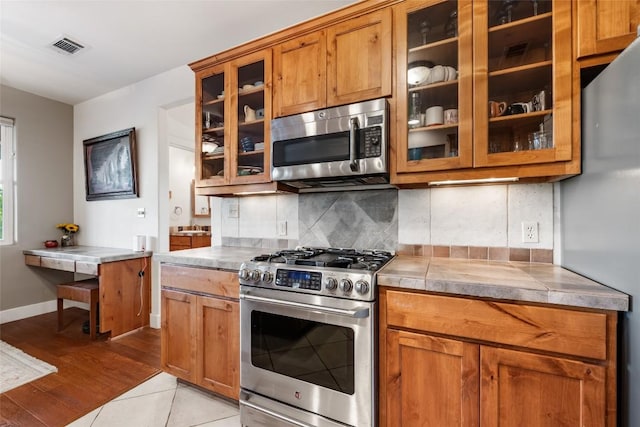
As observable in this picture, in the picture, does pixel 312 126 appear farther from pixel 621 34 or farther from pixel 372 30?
pixel 621 34

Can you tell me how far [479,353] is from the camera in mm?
1159

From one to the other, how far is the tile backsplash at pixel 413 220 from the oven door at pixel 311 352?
2.27 ft

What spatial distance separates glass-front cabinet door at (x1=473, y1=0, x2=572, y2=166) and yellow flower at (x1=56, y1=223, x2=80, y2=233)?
461cm

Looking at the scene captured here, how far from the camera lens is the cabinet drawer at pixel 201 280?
1.73 m

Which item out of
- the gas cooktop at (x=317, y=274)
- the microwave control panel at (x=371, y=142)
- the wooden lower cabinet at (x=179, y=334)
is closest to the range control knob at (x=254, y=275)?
the gas cooktop at (x=317, y=274)

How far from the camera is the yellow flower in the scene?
3.72m

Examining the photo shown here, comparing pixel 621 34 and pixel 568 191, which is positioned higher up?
pixel 621 34

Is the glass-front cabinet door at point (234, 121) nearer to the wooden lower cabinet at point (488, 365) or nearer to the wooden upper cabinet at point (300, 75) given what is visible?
the wooden upper cabinet at point (300, 75)

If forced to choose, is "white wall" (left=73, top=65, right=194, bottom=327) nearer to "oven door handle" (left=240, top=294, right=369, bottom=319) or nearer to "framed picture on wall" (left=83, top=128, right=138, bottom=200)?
"framed picture on wall" (left=83, top=128, right=138, bottom=200)

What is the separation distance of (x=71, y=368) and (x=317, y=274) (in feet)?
7.79

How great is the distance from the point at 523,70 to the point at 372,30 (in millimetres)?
810

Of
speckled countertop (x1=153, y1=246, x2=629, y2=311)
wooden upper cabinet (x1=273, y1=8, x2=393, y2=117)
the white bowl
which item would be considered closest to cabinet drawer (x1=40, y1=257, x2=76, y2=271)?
speckled countertop (x1=153, y1=246, x2=629, y2=311)

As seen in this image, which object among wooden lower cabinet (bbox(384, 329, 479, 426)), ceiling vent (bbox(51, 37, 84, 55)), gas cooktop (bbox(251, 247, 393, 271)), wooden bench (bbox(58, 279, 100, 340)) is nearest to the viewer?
wooden lower cabinet (bbox(384, 329, 479, 426))

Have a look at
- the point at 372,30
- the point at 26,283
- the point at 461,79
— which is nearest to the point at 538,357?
the point at 461,79
